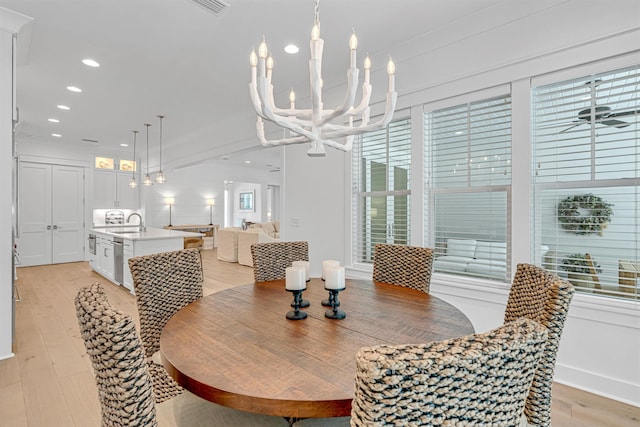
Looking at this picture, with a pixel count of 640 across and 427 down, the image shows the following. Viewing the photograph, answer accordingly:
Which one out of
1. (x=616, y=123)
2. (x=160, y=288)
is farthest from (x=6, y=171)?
(x=616, y=123)

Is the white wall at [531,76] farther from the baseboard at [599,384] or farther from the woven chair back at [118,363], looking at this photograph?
the woven chair back at [118,363]

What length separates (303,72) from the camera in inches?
142

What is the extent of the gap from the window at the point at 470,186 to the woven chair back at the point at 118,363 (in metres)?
2.55

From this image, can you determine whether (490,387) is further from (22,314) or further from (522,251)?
(22,314)

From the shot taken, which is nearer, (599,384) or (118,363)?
(118,363)

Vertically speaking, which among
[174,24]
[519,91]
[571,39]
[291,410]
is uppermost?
[174,24]

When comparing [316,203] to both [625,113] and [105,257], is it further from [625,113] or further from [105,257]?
[105,257]

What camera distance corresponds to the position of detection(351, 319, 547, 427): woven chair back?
1.78ft

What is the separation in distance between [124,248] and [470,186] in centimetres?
485

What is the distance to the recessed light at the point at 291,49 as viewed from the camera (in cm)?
301

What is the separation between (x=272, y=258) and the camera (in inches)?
95.0

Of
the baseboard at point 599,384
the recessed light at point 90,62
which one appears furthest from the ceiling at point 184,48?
the baseboard at point 599,384

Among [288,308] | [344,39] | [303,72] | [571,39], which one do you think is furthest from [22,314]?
[571,39]

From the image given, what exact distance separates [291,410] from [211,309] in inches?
33.7
